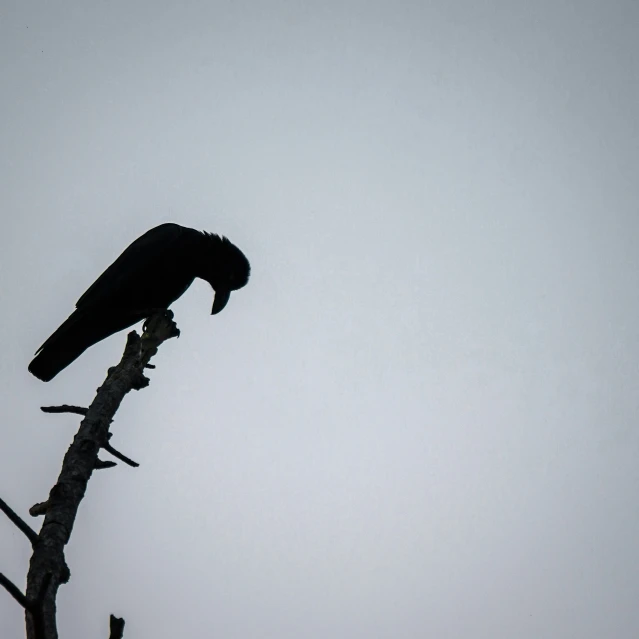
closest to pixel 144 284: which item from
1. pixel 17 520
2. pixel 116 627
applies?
pixel 17 520

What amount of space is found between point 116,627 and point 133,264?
4.77 m

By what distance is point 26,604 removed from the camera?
4.18ft

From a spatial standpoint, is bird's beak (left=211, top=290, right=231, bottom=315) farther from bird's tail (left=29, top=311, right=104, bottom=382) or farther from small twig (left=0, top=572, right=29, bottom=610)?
small twig (left=0, top=572, right=29, bottom=610)

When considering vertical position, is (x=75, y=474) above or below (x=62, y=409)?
below

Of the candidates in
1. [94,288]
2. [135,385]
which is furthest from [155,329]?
[94,288]

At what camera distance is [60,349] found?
4730 mm

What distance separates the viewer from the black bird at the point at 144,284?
4770 mm

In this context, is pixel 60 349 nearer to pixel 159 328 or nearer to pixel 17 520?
pixel 159 328

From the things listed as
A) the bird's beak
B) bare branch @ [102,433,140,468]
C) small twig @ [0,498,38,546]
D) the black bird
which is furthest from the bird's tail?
small twig @ [0,498,38,546]

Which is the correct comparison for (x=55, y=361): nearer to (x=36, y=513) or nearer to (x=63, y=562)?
(x=36, y=513)

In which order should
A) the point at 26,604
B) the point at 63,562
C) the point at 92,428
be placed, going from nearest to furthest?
the point at 26,604
the point at 63,562
the point at 92,428

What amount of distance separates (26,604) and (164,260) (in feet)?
16.0

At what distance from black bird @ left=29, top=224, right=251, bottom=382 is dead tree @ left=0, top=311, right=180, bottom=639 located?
1.64 m

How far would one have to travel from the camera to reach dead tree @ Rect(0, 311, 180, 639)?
1.31 metres
